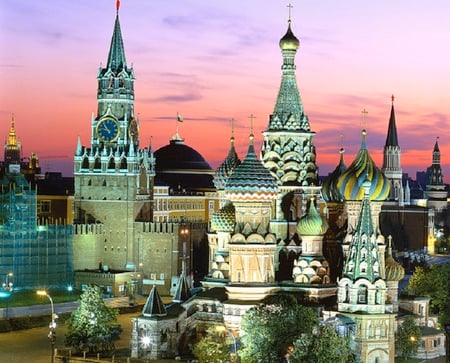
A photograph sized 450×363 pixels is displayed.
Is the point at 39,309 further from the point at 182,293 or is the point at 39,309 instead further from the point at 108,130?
the point at 108,130

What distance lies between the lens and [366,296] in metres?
62.1

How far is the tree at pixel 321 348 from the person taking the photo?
56.1 metres

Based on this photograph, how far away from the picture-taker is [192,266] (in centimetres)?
10050

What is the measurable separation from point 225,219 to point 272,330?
12.5 meters

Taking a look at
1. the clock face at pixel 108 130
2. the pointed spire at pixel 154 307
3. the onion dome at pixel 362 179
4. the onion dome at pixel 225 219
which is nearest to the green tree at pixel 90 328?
the pointed spire at pixel 154 307

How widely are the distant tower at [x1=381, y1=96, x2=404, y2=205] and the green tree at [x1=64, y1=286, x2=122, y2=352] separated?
80578 mm

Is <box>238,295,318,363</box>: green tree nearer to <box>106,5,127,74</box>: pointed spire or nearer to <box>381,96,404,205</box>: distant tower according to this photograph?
<box>106,5,127,74</box>: pointed spire

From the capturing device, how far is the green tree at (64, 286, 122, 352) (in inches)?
2640

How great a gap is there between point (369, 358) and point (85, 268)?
40.0 m

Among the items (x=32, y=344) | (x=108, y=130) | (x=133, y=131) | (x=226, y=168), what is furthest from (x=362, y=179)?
(x=108, y=130)

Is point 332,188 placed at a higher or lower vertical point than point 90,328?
higher

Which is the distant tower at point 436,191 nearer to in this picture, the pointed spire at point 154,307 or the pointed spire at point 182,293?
the pointed spire at point 182,293

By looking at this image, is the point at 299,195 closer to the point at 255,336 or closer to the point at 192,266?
the point at 255,336

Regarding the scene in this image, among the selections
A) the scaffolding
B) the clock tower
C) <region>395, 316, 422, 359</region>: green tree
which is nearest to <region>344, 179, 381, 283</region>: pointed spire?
<region>395, 316, 422, 359</region>: green tree
